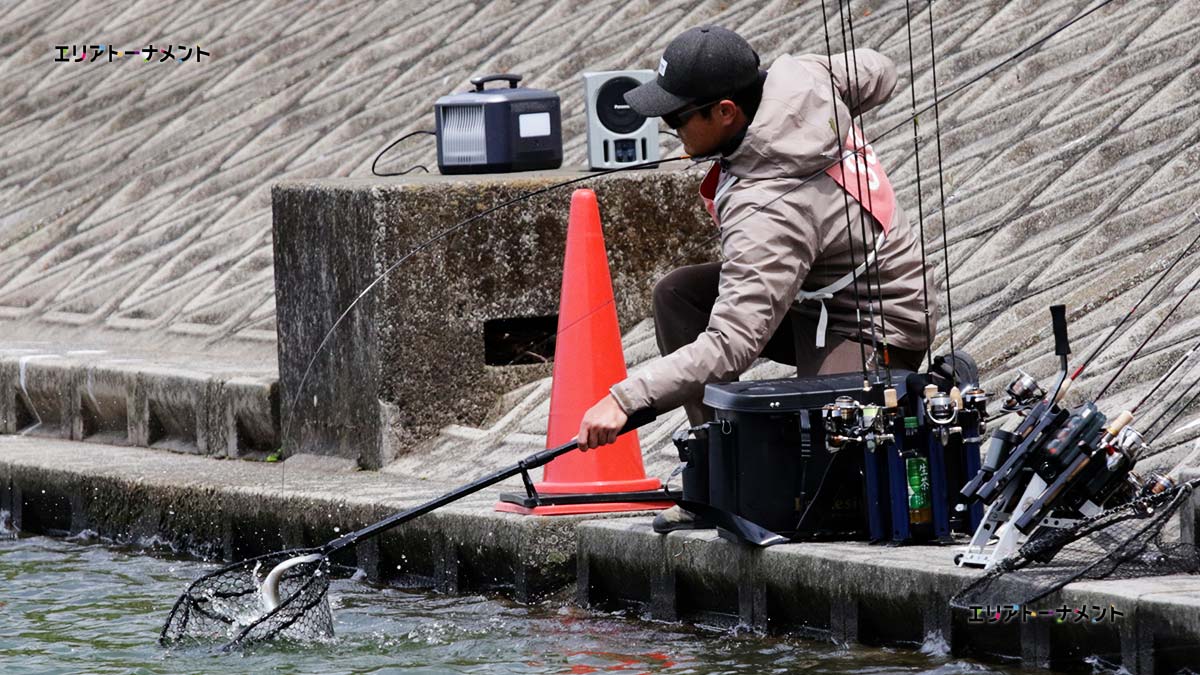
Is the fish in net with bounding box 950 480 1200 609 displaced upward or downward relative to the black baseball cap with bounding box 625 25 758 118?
downward

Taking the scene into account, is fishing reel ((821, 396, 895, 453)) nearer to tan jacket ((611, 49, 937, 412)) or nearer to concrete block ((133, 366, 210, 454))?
tan jacket ((611, 49, 937, 412))

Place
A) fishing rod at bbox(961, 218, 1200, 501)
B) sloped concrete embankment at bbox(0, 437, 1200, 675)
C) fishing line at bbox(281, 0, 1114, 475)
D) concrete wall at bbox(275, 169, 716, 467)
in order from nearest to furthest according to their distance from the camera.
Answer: sloped concrete embankment at bbox(0, 437, 1200, 675) < fishing rod at bbox(961, 218, 1200, 501) < fishing line at bbox(281, 0, 1114, 475) < concrete wall at bbox(275, 169, 716, 467)

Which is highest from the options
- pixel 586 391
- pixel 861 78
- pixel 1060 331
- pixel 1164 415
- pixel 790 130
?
pixel 861 78

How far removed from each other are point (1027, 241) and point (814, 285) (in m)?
2.39

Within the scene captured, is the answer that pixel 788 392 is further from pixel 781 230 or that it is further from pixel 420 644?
pixel 420 644

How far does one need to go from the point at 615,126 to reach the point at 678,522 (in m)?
2.70

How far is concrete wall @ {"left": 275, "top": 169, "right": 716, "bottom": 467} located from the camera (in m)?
7.55

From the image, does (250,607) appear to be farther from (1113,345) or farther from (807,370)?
(1113,345)

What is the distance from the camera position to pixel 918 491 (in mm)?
5258

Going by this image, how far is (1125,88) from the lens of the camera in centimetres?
871

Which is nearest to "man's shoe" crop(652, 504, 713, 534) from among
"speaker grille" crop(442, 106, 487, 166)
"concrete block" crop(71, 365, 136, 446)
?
"speaker grille" crop(442, 106, 487, 166)

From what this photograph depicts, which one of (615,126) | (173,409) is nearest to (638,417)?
(615,126)

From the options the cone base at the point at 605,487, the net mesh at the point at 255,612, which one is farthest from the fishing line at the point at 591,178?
the net mesh at the point at 255,612

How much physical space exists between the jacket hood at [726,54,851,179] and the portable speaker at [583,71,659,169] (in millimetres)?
2493
